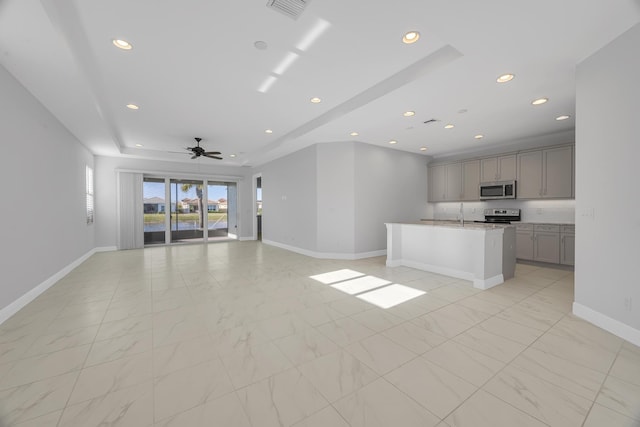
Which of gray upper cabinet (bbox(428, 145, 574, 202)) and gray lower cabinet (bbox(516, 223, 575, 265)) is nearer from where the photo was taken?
gray lower cabinet (bbox(516, 223, 575, 265))

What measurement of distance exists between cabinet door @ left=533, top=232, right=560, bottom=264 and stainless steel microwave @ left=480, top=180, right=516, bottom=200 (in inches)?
42.0

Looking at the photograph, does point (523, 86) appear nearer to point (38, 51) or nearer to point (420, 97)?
point (420, 97)

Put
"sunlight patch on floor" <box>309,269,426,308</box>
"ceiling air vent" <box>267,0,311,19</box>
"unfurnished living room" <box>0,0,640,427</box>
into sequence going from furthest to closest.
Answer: "sunlight patch on floor" <box>309,269,426,308</box>
"ceiling air vent" <box>267,0,311,19</box>
"unfurnished living room" <box>0,0,640,427</box>

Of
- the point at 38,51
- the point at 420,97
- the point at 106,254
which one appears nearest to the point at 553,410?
the point at 420,97

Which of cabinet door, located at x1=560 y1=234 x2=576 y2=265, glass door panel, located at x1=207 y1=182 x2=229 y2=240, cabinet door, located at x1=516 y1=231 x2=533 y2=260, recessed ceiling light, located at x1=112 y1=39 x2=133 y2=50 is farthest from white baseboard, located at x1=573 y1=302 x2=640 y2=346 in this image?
glass door panel, located at x1=207 y1=182 x2=229 y2=240

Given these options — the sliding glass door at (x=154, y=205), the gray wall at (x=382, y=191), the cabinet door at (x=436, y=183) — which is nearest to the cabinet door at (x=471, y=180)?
the cabinet door at (x=436, y=183)

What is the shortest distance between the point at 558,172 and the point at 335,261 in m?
5.16

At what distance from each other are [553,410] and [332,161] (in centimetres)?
538

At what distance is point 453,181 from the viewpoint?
7102mm

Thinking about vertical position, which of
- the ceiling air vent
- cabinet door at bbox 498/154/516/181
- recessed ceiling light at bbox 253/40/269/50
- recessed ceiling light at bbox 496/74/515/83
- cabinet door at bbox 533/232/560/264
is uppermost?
recessed ceiling light at bbox 253/40/269/50

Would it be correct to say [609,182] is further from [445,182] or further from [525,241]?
[445,182]

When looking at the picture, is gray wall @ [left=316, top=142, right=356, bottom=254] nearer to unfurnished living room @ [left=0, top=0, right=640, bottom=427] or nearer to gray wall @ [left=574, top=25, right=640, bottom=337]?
unfurnished living room @ [left=0, top=0, right=640, bottom=427]

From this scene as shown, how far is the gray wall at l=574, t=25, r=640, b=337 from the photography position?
2.31 meters

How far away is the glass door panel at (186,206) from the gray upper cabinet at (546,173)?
9.65 metres
